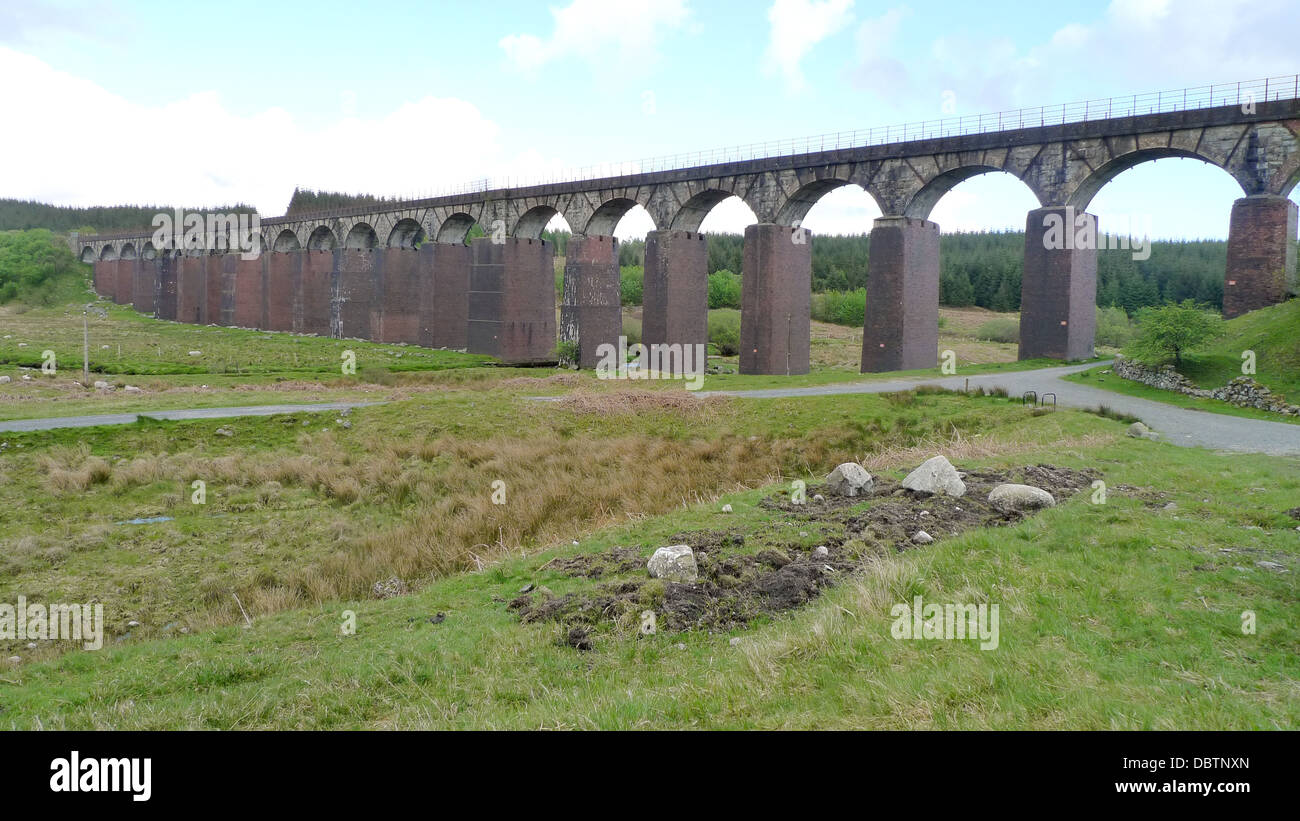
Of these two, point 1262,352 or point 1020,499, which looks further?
point 1262,352

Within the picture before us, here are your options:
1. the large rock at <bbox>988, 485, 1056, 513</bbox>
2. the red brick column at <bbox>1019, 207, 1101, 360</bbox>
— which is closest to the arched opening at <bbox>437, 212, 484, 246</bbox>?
the red brick column at <bbox>1019, 207, 1101, 360</bbox>

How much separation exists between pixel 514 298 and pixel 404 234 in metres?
17.2

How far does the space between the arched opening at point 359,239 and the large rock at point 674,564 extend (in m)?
63.8

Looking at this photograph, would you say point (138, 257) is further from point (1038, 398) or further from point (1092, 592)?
point (1092, 592)

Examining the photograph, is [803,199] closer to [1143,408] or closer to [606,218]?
[606,218]

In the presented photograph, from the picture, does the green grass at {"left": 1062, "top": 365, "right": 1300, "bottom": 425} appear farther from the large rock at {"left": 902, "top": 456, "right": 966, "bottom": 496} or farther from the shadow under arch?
the shadow under arch

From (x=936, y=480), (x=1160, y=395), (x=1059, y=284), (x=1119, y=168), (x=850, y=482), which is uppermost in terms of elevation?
(x=1119, y=168)

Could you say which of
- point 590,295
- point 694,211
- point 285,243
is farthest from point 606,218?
point 285,243

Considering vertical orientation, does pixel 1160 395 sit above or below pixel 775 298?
below

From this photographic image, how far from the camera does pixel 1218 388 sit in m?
23.3

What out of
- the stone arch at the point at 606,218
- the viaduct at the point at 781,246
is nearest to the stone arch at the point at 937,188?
the viaduct at the point at 781,246

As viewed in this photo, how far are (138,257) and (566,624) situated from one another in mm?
120300

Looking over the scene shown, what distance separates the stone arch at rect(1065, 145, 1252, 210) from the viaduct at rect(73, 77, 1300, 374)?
80mm
